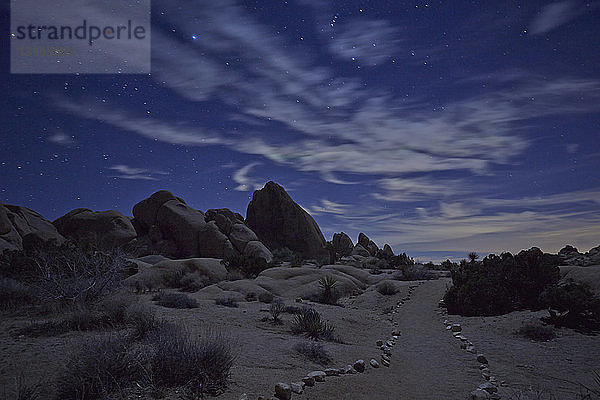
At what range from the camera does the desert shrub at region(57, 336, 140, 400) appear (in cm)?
512

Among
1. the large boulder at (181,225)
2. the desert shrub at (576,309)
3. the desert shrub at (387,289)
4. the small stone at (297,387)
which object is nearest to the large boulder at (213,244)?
the large boulder at (181,225)

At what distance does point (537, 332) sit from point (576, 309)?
6.82ft

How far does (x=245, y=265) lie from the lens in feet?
86.0

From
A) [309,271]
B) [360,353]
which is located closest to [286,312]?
[360,353]

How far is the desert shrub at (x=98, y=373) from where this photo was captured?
16.8 ft

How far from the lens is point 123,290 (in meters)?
12.9

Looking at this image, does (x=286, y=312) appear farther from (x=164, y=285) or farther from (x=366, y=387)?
(x=164, y=285)

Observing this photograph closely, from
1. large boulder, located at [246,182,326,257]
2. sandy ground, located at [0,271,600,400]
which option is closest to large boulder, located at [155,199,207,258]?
large boulder, located at [246,182,326,257]

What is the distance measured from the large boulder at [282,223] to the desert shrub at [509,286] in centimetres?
3683

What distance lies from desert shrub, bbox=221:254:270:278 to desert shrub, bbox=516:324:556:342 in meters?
18.0

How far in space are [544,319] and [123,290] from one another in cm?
1550

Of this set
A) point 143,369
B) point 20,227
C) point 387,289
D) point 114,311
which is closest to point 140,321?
point 114,311

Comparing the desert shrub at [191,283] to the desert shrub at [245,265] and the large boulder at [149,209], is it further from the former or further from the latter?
the large boulder at [149,209]

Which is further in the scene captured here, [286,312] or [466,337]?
[286,312]
